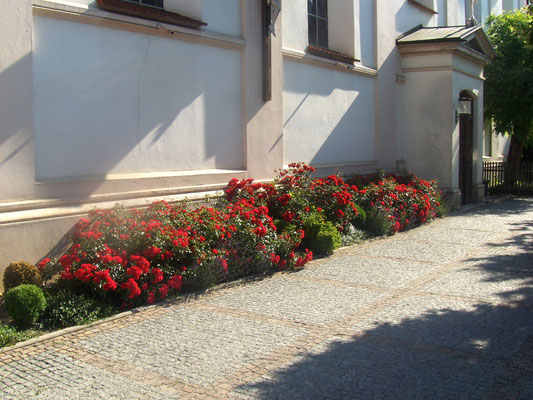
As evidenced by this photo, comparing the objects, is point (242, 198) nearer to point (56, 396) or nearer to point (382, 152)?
point (56, 396)

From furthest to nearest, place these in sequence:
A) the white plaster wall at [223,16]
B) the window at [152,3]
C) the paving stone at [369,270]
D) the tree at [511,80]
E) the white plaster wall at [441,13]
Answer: the white plaster wall at [441,13], the tree at [511,80], the white plaster wall at [223,16], the window at [152,3], the paving stone at [369,270]

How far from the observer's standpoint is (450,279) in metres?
8.41

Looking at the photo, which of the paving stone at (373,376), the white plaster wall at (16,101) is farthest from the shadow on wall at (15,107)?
the paving stone at (373,376)

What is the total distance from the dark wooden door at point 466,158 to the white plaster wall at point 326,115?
154 inches

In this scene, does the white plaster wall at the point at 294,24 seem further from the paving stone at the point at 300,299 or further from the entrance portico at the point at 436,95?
the paving stone at the point at 300,299

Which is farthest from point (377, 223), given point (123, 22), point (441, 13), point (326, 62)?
point (441, 13)

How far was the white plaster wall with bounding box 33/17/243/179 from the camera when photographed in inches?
311

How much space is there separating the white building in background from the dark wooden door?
3.08 ft

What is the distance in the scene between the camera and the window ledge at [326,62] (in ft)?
40.7

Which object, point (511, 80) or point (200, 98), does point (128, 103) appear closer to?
point (200, 98)

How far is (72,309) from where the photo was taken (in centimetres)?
638

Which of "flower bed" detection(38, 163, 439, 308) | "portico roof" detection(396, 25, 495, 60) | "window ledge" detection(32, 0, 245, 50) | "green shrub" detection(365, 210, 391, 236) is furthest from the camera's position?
"portico roof" detection(396, 25, 495, 60)

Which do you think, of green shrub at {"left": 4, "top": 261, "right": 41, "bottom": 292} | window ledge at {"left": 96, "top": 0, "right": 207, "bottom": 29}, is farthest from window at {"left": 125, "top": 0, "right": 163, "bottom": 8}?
green shrub at {"left": 4, "top": 261, "right": 41, "bottom": 292}

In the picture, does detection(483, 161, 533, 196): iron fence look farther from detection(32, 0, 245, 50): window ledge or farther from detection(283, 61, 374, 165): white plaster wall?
detection(32, 0, 245, 50): window ledge
